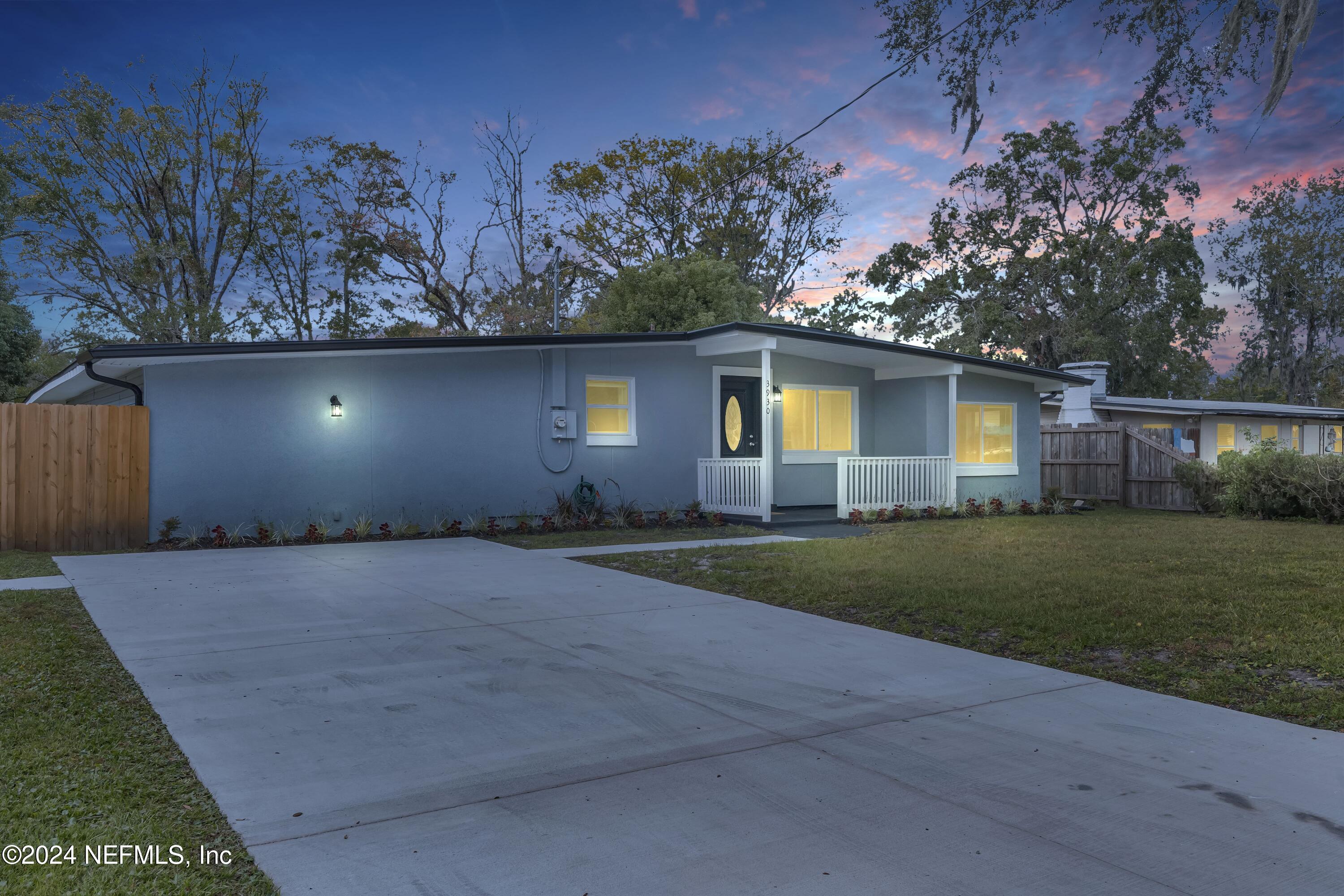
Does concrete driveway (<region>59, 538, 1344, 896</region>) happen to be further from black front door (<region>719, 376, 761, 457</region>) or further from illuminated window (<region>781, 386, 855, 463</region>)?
illuminated window (<region>781, 386, 855, 463</region>)

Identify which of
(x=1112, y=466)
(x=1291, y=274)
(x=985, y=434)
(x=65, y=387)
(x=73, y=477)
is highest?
(x=1291, y=274)

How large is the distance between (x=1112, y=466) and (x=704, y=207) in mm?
16555

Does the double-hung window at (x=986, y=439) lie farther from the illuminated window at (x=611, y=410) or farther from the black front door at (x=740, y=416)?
the illuminated window at (x=611, y=410)

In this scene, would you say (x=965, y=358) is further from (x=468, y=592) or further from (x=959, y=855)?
(x=959, y=855)

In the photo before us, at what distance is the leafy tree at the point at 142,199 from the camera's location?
23.0 meters

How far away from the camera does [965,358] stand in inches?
587

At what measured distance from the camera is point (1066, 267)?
30.3 meters

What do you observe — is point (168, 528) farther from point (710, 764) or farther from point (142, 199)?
point (142, 199)

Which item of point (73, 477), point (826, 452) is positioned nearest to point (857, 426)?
point (826, 452)

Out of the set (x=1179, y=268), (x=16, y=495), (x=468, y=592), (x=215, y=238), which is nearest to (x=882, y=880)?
(x=468, y=592)

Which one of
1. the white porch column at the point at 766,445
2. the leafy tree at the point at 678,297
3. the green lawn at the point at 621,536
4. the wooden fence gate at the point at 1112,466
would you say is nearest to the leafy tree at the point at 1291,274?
the leafy tree at the point at 678,297

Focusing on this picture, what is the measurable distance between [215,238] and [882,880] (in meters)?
28.1

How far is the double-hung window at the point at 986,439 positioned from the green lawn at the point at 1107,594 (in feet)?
12.3

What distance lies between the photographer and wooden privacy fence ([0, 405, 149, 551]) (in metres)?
10.5
